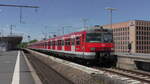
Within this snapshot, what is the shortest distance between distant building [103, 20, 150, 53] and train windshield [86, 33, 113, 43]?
81807 mm

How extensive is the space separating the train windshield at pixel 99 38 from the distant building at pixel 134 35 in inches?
3221

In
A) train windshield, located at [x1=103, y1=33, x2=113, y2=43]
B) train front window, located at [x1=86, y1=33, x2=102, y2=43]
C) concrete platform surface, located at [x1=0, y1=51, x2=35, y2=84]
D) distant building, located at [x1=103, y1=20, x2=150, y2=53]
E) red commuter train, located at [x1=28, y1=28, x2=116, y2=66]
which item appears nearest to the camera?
concrete platform surface, located at [x1=0, y1=51, x2=35, y2=84]

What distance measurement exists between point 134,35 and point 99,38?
85.3m

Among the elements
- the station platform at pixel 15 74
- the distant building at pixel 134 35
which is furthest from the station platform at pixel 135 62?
the distant building at pixel 134 35

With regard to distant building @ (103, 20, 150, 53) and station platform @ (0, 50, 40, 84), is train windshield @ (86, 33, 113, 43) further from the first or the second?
distant building @ (103, 20, 150, 53)

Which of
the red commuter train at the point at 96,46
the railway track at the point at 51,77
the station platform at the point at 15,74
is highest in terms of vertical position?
the red commuter train at the point at 96,46

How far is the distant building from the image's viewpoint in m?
99.6

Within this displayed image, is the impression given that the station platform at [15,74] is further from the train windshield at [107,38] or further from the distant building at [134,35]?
the distant building at [134,35]

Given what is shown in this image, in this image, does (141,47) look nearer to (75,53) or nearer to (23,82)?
(75,53)

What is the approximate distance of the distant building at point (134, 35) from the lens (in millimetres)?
99575

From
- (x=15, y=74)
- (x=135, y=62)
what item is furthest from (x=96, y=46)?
(x=15, y=74)

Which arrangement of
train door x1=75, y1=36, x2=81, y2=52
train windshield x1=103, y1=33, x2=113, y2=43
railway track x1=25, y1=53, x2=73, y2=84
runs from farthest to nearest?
train door x1=75, y1=36, x2=81, y2=52, train windshield x1=103, y1=33, x2=113, y2=43, railway track x1=25, y1=53, x2=73, y2=84

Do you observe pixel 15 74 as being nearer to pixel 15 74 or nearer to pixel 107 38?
pixel 15 74

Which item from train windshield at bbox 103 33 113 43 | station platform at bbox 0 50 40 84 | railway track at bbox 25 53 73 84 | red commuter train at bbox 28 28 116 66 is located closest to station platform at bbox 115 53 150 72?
red commuter train at bbox 28 28 116 66
